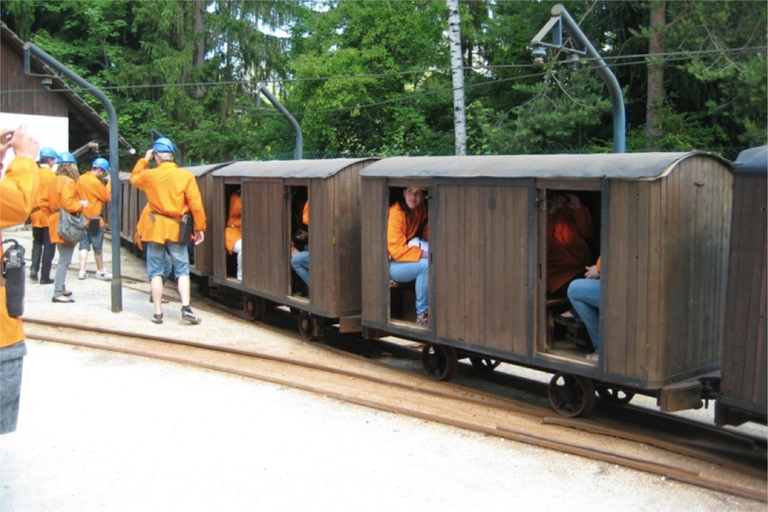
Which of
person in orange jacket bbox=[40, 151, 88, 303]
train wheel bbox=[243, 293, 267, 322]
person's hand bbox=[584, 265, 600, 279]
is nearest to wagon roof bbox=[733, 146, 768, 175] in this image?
person's hand bbox=[584, 265, 600, 279]

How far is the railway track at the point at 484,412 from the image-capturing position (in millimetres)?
6051

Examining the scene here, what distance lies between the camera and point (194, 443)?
21.0 feet

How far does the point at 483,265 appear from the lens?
7.62m

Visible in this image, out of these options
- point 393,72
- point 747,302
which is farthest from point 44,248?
point 393,72

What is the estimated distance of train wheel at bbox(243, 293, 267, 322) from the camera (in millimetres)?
11961

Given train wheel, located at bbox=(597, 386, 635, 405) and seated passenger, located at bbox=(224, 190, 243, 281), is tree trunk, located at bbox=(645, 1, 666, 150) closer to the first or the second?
seated passenger, located at bbox=(224, 190, 243, 281)

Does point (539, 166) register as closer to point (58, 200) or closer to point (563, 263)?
point (563, 263)

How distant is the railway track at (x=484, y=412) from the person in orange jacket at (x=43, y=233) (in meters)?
3.54

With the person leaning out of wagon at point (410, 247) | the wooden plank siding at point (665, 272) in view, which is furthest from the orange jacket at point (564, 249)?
the person leaning out of wagon at point (410, 247)

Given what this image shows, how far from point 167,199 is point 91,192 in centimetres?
339

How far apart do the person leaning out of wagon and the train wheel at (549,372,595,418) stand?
63.1 inches

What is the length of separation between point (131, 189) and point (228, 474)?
15687mm

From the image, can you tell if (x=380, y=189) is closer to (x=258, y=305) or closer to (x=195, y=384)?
(x=195, y=384)

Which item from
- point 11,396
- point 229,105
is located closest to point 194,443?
point 11,396
